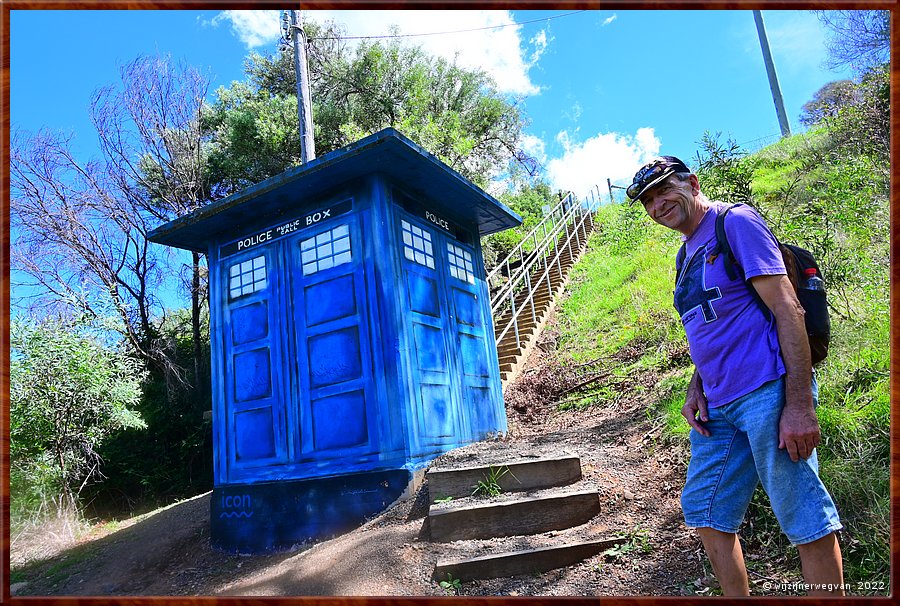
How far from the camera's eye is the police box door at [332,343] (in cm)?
512

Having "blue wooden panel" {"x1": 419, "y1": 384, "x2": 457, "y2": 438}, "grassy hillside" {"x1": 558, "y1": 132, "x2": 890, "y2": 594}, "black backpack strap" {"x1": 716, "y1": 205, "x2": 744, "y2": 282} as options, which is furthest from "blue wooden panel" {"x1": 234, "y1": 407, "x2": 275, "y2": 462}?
"black backpack strap" {"x1": 716, "y1": 205, "x2": 744, "y2": 282}

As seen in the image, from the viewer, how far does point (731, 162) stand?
4.72 m

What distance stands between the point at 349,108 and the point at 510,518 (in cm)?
1216

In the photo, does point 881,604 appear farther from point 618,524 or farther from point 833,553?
point 618,524

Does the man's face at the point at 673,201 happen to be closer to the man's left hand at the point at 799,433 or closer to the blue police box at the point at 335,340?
the man's left hand at the point at 799,433

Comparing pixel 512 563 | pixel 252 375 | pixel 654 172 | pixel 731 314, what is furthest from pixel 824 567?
pixel 252 375

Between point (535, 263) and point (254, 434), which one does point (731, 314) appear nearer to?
point (254, 434)

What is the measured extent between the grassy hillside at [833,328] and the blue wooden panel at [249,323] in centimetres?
385

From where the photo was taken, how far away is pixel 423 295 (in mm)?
5641

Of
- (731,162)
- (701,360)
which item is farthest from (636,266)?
(701,360)

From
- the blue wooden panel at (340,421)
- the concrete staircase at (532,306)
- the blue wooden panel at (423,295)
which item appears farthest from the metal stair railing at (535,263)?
the blue wooden panel at (340,421)

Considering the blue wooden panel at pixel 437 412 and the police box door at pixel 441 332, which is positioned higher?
the police box door at pixel 441 332

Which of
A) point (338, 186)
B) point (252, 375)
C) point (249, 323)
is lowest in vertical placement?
point (252, 375)

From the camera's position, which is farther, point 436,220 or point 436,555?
point 436,220
